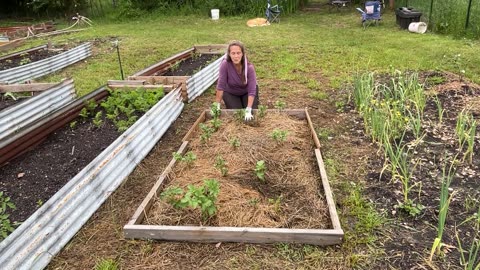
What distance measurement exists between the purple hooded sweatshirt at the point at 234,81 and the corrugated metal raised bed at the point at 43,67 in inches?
131

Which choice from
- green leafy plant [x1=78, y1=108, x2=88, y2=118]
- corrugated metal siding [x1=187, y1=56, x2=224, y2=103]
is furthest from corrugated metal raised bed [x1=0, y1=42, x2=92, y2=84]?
corrugated metal siding [x1=187, y1=56, x2=224, y2=103]

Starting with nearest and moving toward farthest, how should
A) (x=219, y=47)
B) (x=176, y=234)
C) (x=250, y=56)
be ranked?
(x=176, y=234), (x=219, y=47), (x=250, y=56)

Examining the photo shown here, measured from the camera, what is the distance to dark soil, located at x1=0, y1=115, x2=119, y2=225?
113 inches

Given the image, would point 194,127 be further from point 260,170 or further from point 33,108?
point 33,108

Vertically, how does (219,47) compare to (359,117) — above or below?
above

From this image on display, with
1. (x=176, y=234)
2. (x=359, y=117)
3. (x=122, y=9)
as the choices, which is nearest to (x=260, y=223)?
(x=176, y=234)

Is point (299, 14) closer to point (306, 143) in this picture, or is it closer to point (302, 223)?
point (306, 143)

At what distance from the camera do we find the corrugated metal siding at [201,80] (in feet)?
17.4

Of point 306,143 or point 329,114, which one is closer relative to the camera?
point 306,143

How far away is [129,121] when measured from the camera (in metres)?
4.00

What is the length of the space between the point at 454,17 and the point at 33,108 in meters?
8.89

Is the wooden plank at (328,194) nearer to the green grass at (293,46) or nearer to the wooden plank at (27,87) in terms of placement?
the green grass at (293,46)

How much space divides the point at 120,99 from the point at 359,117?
2789 mm

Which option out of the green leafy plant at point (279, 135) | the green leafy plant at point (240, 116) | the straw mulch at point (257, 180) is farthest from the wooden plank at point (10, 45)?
the green leafy plant at point (279, 135)
